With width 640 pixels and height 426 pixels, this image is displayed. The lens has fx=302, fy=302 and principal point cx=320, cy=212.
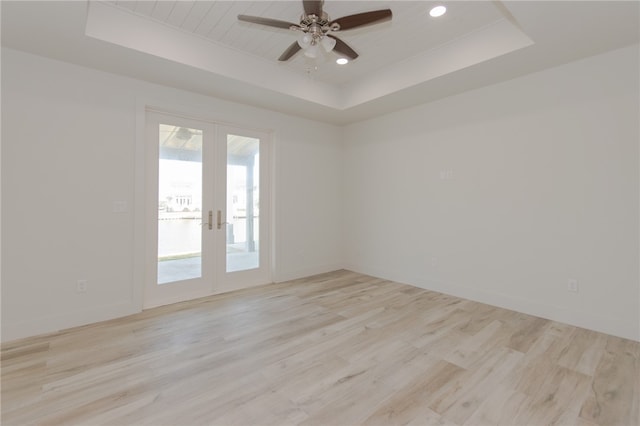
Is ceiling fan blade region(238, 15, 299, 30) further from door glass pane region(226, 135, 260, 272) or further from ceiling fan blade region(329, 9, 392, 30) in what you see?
door glass pane region(226, 135, 260, 272)

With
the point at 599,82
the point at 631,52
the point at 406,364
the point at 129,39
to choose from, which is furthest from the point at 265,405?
the point at 631,52

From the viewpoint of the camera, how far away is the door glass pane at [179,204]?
3.88 meters

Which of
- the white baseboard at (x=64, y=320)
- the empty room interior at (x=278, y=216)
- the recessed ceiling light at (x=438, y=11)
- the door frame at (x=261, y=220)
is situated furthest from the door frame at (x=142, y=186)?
the recessed ceiling light at (x=438, y=11)

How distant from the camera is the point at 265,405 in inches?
77.1

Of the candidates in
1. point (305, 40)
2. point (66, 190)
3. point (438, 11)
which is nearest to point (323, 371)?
point (305, 40)

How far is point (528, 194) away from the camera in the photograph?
3.51 meters

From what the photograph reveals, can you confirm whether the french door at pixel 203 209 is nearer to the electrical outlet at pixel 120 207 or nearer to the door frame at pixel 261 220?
the door frame at pixel 261 220

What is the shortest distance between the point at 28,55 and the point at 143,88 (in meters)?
0.99

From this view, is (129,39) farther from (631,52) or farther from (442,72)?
(631,52)

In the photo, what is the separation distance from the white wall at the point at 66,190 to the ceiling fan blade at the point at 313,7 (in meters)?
2.31

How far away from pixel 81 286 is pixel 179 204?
1371mm

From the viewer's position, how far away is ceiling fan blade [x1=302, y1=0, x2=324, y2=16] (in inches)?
88.0

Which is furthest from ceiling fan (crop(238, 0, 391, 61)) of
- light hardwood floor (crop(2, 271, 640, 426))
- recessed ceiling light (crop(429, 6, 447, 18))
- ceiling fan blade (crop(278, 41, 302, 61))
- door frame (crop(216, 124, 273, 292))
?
light hardwood floor (crop(2, 271, 640, 426))

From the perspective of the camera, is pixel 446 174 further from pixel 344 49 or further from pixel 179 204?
pixel 179 204
